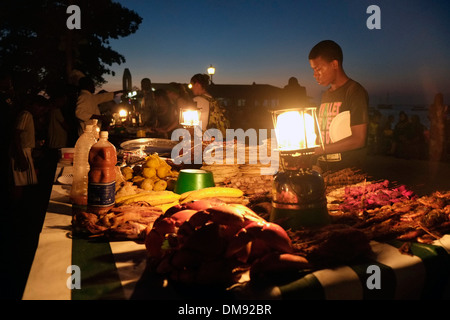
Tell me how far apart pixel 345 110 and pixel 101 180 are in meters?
2.52

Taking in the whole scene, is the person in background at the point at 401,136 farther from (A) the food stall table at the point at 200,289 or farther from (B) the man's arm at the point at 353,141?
(A) the food stall table at the point at 200,289

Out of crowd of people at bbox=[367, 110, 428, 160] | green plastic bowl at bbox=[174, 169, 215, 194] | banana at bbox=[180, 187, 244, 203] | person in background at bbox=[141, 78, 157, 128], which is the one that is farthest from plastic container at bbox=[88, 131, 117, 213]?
crowd of people at bbox=[367, 110, 428, 160]

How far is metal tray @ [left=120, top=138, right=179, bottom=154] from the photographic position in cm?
501

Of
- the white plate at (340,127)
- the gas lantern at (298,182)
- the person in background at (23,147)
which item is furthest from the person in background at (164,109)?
the gas lantern at (298,182)

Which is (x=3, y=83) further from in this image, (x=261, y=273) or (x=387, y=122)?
(x=387, y=122)

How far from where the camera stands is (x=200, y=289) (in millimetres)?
1262

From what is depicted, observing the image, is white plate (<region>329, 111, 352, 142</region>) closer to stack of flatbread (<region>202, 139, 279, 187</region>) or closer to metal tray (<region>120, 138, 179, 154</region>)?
stack of flatbread (<region>202, 139, 279, 187</region>)

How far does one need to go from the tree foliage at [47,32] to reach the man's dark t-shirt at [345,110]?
1679 cm

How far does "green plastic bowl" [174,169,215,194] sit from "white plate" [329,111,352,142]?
165cm

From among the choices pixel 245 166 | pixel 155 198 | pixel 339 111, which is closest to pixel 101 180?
pixel 155 198

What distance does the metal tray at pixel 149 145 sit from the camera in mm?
5012

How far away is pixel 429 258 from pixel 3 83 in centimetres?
639
